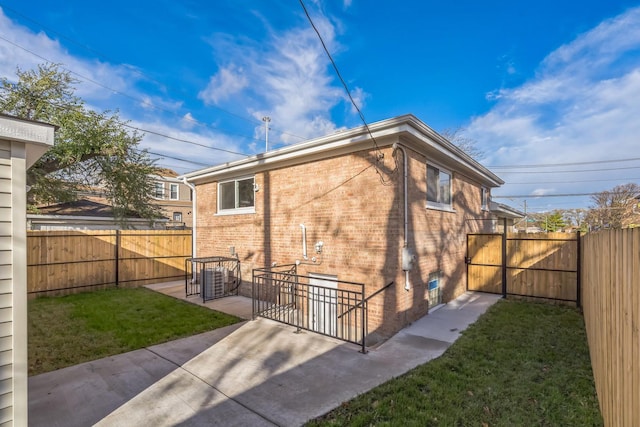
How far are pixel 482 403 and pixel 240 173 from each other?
8266 mm

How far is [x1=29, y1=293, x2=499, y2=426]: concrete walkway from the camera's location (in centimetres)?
329

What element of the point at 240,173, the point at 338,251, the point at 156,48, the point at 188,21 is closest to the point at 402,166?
the point at 338,251

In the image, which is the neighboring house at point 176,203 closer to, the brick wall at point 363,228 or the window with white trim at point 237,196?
the window with white trim at point 237,196

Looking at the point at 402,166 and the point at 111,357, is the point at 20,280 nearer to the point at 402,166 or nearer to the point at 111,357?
the point at 111,357

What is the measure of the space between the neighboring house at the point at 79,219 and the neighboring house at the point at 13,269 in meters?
17.6

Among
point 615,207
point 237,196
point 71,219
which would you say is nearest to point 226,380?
point 237,196

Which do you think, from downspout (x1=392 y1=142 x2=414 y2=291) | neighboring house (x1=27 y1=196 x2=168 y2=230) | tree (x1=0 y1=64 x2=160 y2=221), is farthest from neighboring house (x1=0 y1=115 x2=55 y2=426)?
neighboring house (x1=27 y1=196 x2=168 y2=230)

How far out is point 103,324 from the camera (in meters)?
6.41

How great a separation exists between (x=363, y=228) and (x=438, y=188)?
114 inches

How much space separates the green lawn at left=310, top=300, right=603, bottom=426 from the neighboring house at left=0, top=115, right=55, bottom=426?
2.55 metres

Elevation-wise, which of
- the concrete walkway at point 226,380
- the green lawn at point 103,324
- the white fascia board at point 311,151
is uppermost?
the white fascia board at point 311,151

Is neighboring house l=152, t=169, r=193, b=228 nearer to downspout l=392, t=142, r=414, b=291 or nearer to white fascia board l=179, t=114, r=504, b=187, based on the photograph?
white fascia board l=179, t=114, r=504, b=187

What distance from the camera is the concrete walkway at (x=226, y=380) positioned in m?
3.29

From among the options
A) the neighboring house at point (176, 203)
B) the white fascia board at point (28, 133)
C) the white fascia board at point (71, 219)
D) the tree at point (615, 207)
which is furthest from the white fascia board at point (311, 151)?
the tree at point (615, 207)
